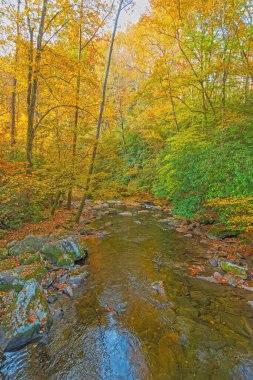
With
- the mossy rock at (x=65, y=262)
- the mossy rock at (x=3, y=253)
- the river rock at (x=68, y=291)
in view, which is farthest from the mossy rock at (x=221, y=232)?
the mossy rock at (x=3, y=253)

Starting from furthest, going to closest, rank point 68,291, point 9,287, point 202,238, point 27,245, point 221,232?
1. point 202,238
2. point 221,232
3. point 27,245
4. point 68,291
5. point 9,287

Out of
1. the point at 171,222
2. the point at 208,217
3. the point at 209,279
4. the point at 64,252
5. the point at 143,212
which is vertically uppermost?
the point at 208,217

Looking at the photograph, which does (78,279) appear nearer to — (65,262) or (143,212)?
(65,262)

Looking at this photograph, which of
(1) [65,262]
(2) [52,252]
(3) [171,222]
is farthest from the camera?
(3) [171,222]

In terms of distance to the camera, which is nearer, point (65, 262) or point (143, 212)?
point (65, 262)

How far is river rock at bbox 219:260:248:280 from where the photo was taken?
4.93 m

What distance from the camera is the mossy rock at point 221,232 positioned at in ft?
22.7

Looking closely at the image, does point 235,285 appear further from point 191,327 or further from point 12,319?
point 12,319

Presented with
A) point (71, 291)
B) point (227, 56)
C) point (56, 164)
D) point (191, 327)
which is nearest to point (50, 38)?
point (56, 164)

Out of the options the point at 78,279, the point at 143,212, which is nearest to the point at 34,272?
the point at 78,279

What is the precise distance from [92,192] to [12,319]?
548 cm

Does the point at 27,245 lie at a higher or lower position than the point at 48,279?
higher

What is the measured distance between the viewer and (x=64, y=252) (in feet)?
18.4

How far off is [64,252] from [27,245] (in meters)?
1.00
